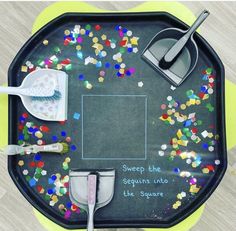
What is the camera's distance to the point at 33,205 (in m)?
0.89

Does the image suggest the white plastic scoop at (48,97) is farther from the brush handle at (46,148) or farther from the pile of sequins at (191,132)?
the pile of sequins at (191,132)

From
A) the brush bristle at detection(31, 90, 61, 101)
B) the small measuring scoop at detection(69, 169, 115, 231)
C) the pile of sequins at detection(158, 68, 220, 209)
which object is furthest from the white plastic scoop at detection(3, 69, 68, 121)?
the pile of sequins at detection(158, 68, 220, 209)

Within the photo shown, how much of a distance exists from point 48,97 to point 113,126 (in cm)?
18

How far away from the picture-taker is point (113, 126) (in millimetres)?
911

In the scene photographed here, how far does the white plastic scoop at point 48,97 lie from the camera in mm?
888

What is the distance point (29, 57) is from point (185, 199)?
1.77 feet

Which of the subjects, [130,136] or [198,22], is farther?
[130,136]

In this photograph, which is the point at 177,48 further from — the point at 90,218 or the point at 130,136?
the point at 90,218

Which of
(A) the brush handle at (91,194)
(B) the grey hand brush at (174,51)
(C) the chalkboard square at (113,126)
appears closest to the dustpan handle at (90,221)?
(A) the brush handle at (91,194)

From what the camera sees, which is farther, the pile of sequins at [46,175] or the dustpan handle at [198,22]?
the pile of sequins at [46,175]

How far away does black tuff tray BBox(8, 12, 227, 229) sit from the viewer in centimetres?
90

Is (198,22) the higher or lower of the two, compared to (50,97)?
higher

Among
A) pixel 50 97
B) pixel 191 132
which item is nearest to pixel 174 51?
pixel 191 132

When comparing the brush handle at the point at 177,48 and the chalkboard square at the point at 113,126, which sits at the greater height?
the brush handle at the point at 177,48
